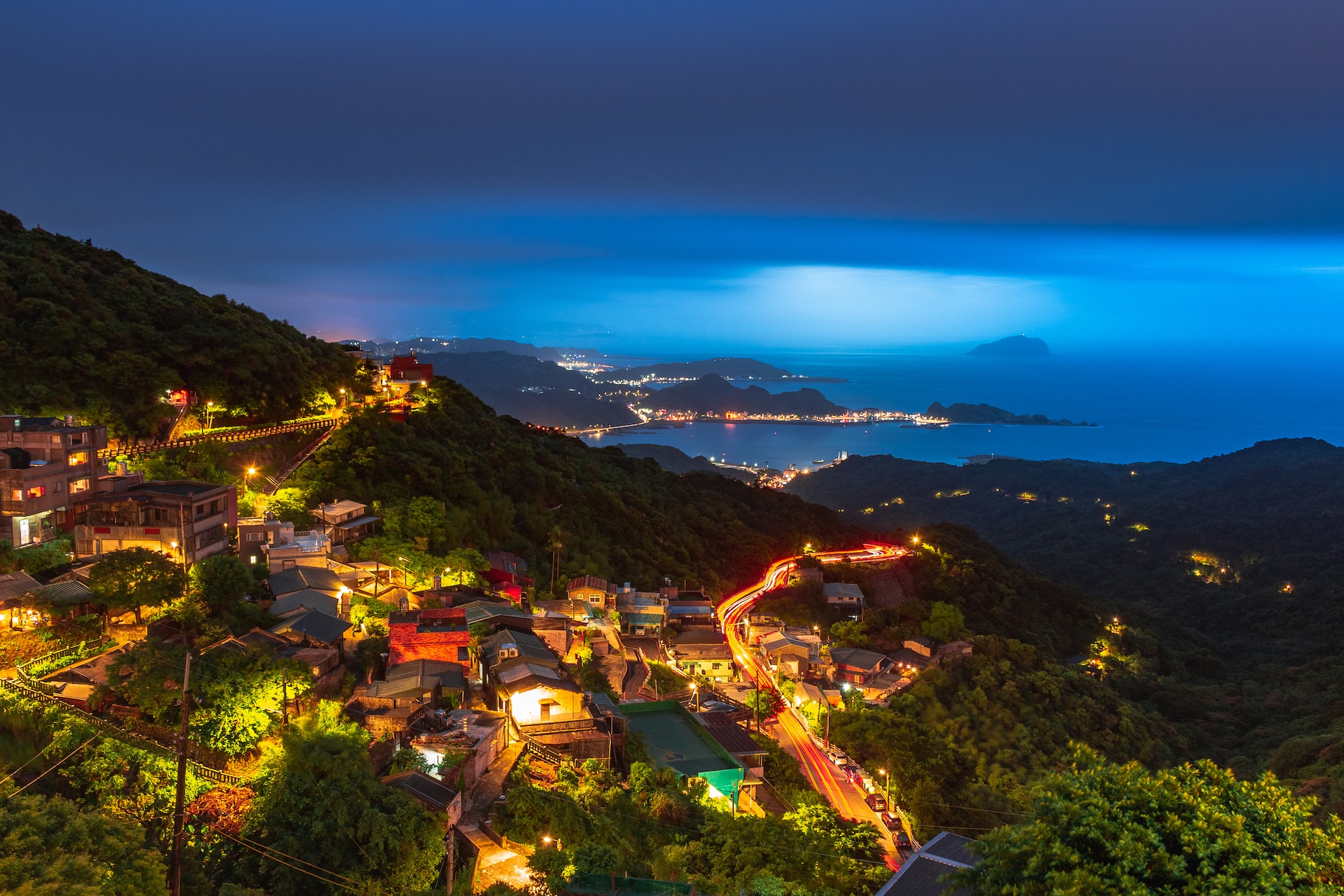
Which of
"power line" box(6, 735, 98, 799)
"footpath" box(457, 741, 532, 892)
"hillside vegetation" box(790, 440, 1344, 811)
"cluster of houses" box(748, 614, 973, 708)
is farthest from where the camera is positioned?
"hillside vegetation" box(790, 440, 1344, 811)

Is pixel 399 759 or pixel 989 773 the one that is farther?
pixel 989 773

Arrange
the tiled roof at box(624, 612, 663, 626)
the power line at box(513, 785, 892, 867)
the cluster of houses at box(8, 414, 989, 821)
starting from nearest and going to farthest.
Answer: the power line at box(513, 785, 892, 867) < the cluster of houses at box(8, 414, 989, 821) < the tiled roof at box(624, 612, 663, 626)

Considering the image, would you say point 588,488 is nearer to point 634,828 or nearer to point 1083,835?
point 634,828

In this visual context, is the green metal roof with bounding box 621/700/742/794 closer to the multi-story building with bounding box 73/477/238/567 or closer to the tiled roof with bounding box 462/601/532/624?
the tiled roof with bounding box 462/601/532/624

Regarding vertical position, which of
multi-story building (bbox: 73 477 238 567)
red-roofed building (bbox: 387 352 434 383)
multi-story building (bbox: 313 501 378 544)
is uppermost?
red-roofed building (bbox: 387 352 434 383)

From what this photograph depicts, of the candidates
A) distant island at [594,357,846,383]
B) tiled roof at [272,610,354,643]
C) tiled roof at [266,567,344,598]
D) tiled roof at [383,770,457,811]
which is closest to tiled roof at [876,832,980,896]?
tiled roof at [383,770,457,811]

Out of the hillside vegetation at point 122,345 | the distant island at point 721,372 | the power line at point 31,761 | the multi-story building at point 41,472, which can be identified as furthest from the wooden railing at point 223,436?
the distant island at point 721,372

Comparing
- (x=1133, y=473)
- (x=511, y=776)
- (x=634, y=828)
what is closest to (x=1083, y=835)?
(x=634, y=828)

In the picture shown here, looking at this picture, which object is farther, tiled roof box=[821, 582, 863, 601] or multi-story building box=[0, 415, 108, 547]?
tiled roof box=[821, 582, 863, 601]
